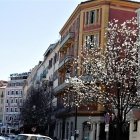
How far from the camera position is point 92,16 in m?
59.3

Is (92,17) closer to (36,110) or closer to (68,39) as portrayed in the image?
(68,39)

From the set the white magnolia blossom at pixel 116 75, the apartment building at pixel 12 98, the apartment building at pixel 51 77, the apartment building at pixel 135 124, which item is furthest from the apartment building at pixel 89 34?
the apartment building at pixel 12 98

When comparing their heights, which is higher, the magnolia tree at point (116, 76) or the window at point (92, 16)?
the window at point (92, 16)

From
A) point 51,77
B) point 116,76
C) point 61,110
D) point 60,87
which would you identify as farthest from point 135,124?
point 51,77

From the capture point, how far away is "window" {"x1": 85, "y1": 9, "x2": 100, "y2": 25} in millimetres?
58406

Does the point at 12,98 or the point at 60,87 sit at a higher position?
the point at 60,87

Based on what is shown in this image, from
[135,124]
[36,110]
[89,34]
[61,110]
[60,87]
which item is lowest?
[135,124]

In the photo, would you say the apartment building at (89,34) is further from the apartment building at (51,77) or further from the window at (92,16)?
the apartment building at (51,77)

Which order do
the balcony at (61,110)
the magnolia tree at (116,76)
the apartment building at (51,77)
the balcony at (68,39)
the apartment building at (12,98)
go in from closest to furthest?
1. the magnolia tree at (116,76)
2. the balcony at (61,110)
3. the balcony at (68,39)
4. the apartment building at (51,77)
5. the apartment building at (12,98)

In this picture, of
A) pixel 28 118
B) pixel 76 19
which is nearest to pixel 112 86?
pixel 76 19

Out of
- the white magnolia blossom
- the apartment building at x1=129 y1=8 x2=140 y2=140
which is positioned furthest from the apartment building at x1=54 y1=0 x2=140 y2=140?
the white magnolia blossom

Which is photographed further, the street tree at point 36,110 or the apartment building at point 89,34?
the street tree at point 36,110

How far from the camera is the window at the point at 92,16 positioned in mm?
58406

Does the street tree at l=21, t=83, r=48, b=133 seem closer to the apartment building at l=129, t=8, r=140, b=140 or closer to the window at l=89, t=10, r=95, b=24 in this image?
the window at l=89, t=10, r=95, b=24
